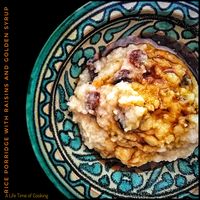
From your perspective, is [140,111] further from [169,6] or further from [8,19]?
[8,19]

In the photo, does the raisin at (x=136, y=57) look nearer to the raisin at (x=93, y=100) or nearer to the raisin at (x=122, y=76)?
the raisin at (x=122, y=76)

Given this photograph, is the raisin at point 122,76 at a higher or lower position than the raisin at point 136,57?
lower

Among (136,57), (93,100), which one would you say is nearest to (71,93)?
(93,100)

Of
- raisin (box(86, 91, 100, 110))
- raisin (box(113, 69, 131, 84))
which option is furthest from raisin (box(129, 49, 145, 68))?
raisin (box(86, 91, 100, 110))

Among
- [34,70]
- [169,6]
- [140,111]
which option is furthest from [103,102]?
[169,6]

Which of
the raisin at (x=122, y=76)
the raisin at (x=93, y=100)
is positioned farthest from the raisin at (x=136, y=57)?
the raisin at (x=93, y=100)

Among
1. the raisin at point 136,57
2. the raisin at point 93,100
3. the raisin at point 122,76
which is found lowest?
the raisin at point 93,100

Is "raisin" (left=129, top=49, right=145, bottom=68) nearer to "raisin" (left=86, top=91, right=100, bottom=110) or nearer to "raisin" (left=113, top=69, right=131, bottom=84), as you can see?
"raisin" (left=113, top=69, right=131, bottom=84)
